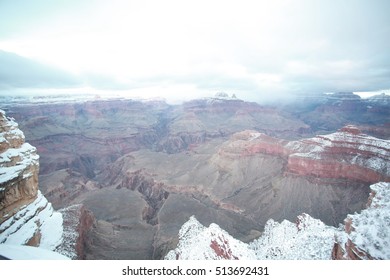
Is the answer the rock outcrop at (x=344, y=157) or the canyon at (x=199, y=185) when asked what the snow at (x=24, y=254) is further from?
the rock outcrop at (x=344, y=157)

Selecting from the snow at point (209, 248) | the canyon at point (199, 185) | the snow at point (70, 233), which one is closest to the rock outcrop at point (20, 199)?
the canyon at point (199, 185)

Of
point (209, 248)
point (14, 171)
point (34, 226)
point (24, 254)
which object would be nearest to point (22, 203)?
point (34, 226)

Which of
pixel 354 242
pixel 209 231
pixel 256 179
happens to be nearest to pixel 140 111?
pixel 256 179

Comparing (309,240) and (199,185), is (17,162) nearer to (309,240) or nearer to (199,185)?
(309,240)

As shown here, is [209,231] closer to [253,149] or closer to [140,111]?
[253,149]

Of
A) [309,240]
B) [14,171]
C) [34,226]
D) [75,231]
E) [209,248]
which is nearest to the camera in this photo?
[14,171]
